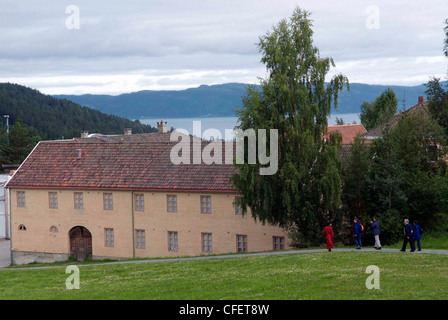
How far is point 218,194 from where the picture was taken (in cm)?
4206

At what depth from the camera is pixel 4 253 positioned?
174ft

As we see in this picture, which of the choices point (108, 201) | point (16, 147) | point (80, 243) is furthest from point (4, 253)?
point (16, 147)

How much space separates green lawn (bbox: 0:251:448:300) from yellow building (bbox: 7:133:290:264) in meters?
11.3

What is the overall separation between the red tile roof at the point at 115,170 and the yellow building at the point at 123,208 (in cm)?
7

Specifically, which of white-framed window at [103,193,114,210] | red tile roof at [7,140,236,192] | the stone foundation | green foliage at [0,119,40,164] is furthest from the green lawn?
green foliage at [0,119,40,164]

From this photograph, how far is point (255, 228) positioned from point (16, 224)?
1897 centimetres

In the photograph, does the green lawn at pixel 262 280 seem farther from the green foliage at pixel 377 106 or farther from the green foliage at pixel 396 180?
the green foliage at pixel 377 106

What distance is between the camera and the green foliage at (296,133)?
111ft

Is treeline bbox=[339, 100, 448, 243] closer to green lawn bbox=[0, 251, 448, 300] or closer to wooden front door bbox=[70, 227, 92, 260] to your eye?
green lawn bbox=[0, 251, 448, 300]

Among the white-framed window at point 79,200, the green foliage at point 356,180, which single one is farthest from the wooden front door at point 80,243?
the green foliage at point 356,180

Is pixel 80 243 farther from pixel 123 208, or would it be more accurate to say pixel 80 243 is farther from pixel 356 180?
pixel 356 180

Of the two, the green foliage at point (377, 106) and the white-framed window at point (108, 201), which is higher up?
the green foliage at point (377, 106)

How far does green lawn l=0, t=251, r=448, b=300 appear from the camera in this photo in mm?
19422
